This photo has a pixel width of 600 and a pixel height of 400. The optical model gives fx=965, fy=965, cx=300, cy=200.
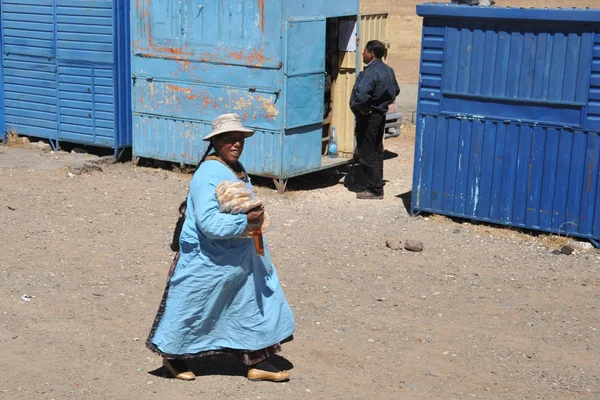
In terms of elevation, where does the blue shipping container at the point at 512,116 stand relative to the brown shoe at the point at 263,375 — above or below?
above

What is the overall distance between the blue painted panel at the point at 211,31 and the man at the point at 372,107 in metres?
1.03

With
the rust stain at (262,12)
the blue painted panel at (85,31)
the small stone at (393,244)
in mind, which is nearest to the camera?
the small stone at (393,244)

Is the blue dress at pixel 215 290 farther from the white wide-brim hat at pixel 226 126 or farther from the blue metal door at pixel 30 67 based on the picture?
the blue metal door at pixel 30 67

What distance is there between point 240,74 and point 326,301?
13.2ft

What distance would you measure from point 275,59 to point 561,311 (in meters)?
4.51

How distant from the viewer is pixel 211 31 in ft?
36.3

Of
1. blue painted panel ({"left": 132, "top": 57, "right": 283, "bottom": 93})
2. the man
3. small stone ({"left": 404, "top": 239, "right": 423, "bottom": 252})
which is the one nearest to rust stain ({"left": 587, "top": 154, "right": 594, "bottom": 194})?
small stone ({"left": 404, "top": 239, "right": 423, "bottom": 252})

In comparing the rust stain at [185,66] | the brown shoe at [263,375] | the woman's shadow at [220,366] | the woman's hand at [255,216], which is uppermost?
the rust stain at [185,66]

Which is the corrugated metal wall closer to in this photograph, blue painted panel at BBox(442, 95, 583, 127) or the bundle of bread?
blue painted panel at BBox(442, 95, 583, 127)

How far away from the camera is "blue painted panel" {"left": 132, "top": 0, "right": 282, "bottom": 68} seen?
A: 10.6 meters

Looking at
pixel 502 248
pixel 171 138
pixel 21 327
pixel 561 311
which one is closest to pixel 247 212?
pixel 21 327

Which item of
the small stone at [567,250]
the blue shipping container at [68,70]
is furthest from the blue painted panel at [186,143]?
the small stone at [567,250]

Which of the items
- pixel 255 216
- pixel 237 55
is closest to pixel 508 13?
pixel 237 55

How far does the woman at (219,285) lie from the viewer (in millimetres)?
5555
